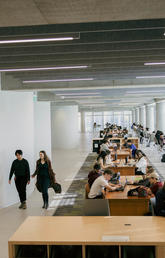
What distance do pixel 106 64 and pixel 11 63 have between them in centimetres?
219

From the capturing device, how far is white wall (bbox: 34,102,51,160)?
1457 centimetres

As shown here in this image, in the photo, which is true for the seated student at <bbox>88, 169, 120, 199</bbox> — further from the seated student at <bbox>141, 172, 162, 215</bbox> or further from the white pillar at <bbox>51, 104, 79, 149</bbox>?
the white pillar at <bbox>51, 104, 79, 149</bbox>

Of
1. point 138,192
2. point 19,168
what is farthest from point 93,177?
point 19,168

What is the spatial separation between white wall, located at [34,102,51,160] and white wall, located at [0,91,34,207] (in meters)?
4.76

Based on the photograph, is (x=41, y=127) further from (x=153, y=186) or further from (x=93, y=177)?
(x=153, y=186)

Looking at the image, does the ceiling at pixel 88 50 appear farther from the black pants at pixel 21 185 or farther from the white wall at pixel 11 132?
the black pants at pixel 21 185

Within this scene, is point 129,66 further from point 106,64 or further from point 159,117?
point 159,117

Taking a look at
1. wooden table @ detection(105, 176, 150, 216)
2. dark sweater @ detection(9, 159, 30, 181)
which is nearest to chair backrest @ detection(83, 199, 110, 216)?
wooden table @ detection(105, 176, 150, 216)

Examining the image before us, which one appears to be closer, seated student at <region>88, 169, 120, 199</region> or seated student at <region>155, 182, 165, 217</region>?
seated student at <region>155, 182, 165, 217</region>

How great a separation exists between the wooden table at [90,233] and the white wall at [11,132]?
424 cm

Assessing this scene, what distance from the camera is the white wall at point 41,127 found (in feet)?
47.8

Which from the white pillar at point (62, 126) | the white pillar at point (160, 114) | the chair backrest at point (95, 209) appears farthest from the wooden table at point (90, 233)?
the white pillar at point (160, 114)

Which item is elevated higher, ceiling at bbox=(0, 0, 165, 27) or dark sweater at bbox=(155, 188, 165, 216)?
ceiling at bbox=(0, 0, 165, 27)

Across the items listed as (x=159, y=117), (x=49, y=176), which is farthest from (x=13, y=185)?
(x=159, y=117)
